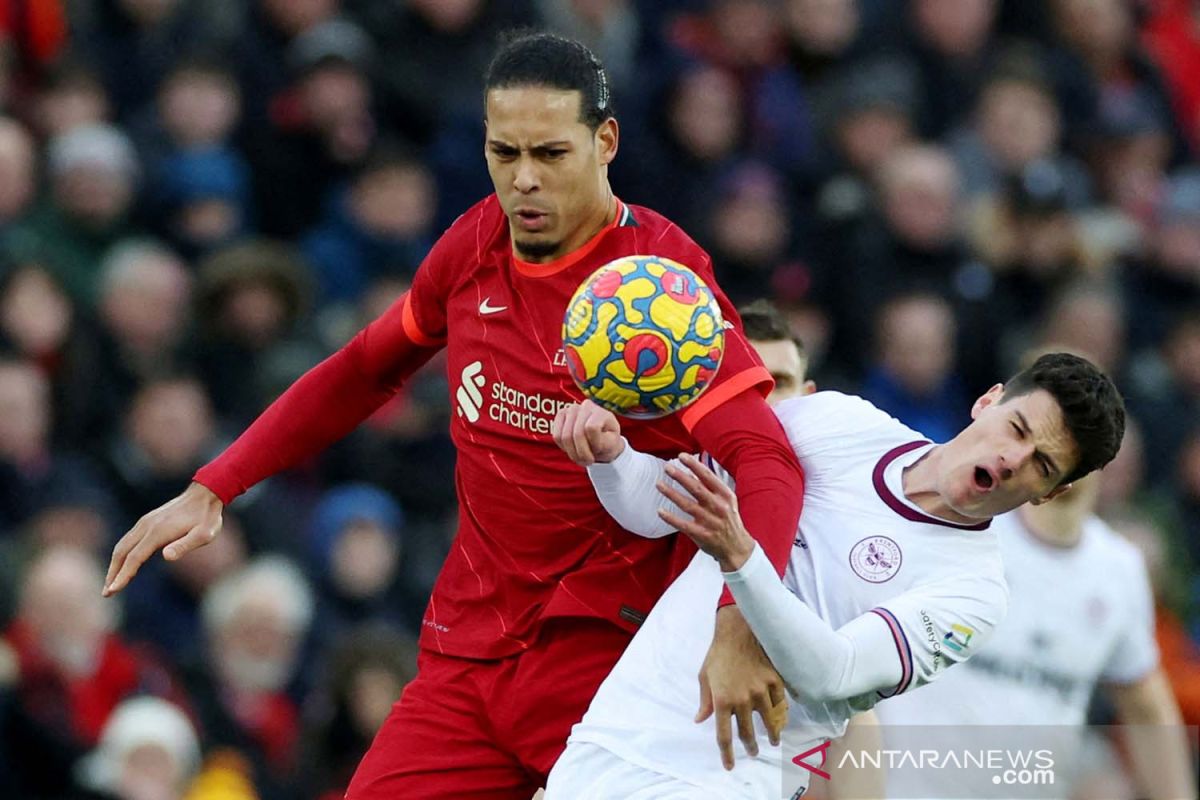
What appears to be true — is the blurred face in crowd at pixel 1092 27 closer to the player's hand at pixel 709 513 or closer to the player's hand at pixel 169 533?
the player's hand at pixel 169 533

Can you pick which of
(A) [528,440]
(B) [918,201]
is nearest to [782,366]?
(A) [528,440]

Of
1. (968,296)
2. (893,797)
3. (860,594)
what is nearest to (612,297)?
(860,594)

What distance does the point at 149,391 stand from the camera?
8.50 metres

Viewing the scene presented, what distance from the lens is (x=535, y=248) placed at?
5.02 m

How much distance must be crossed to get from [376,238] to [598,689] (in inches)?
193

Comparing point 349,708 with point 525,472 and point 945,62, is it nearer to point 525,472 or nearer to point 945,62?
point 525,472

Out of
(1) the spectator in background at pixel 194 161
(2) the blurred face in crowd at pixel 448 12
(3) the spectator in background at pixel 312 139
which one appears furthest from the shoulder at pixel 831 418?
(2) the blurred face in crowd at pixel 448 12

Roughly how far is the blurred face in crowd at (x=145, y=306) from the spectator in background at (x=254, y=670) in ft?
3.48

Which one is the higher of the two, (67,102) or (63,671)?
(67,102)

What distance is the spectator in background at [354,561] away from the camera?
8633mm

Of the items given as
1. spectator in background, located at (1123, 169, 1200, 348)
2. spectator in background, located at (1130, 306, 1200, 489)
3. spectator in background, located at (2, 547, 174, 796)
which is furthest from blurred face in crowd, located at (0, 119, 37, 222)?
spectator in background, located at (1123, 169, 1200, 348)

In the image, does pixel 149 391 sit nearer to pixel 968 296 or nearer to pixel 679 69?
Answer: pixel 679 69

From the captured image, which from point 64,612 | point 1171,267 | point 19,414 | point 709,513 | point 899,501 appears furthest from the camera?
point 1171,267

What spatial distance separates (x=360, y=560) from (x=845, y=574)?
408cm
